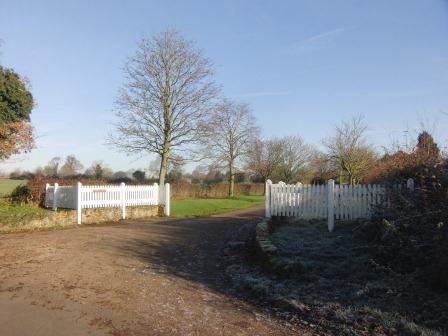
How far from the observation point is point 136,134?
27.7 metres

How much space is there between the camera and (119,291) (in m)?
7.00

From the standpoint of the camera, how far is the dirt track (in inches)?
213

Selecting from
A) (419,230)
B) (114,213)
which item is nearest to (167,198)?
(114,213)

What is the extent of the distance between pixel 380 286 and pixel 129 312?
3.45m

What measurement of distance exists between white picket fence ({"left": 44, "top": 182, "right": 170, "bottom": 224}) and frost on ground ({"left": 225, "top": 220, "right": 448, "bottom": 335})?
A: 10.6 meters

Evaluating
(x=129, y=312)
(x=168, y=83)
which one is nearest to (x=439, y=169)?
(x=129, y=312)

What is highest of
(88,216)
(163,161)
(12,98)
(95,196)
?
(12,98)

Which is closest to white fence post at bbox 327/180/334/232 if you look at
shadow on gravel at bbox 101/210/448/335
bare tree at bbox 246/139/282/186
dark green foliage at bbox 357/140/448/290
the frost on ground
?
shadow on gravel at bbox 101/210/448/335

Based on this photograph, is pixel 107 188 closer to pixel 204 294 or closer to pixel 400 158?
pixel 400 158

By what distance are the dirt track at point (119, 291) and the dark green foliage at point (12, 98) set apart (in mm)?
9692

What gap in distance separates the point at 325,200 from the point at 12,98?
14580mm

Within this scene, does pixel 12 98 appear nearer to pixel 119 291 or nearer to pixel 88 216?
pixel 88 216

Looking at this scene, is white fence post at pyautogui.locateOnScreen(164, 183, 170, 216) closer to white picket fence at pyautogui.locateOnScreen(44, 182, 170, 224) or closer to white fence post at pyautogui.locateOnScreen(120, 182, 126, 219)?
white picket fence at pyautogui.locateOnScreen(44, 182, 170, 224)

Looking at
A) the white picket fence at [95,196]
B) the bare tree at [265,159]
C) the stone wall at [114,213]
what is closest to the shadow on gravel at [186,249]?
the stone wall at [114,213]
